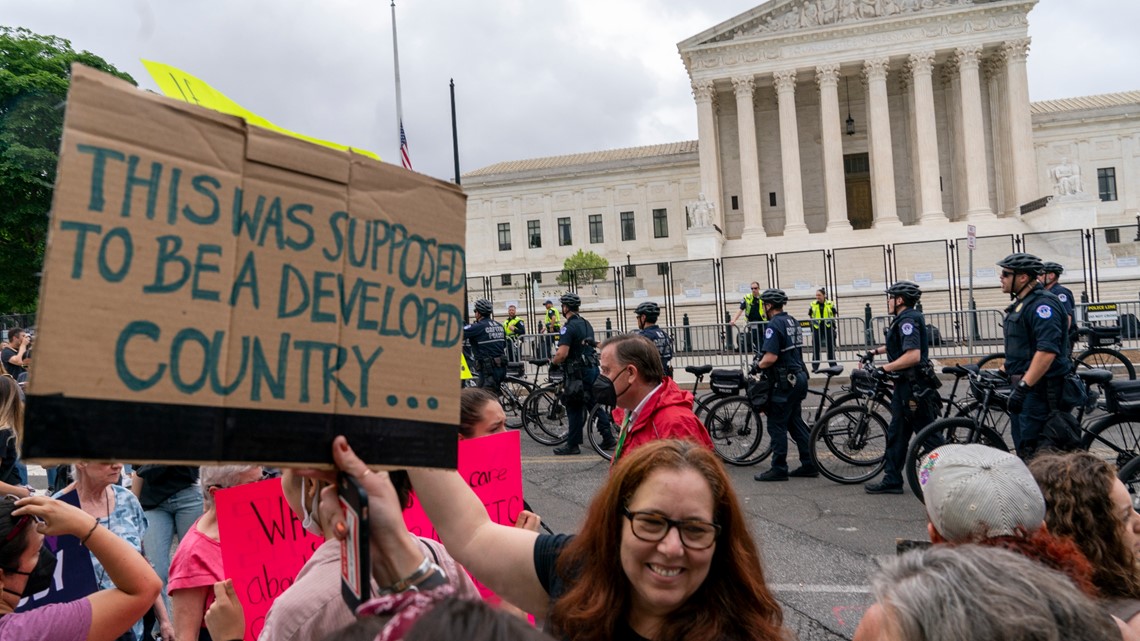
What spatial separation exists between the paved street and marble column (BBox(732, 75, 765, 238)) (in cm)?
3652

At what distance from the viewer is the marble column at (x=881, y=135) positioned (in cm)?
4138

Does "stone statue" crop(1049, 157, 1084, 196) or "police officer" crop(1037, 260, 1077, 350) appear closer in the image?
"police officer" crop(1037, 260, 1077, 350)

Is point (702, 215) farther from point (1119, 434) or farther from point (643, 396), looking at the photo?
point (643, 396)

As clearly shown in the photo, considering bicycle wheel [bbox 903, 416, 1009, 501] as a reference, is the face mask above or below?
above

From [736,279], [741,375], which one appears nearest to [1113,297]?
[736,279]

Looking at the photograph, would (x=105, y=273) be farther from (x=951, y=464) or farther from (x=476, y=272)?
(x=476, y=272)

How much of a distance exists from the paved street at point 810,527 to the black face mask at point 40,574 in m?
2.71

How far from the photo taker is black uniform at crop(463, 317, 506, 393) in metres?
10.4

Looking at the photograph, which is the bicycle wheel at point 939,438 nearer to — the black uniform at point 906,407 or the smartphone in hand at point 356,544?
the black uniform at point 906,407

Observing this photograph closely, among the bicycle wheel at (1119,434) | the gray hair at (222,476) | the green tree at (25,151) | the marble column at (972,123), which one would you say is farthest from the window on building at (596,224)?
the gray hair at (222,476)

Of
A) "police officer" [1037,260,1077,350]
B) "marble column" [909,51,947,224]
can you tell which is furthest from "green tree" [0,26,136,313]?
"marble column" [909,51,947,224]

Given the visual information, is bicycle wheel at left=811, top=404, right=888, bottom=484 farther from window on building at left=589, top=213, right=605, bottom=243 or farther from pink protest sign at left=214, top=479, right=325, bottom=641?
window on building at left=589, top=213, right=605, bottom=243

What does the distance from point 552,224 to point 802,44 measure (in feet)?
74.9

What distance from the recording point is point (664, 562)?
174cm
